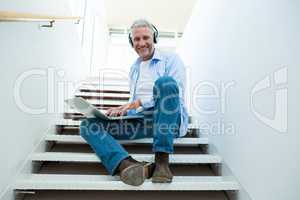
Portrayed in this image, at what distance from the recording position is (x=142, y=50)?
5.35ft

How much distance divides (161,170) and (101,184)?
0.27 m

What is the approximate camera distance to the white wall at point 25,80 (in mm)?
1158

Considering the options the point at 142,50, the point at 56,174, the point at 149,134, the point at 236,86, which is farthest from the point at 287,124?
the point at 56,174

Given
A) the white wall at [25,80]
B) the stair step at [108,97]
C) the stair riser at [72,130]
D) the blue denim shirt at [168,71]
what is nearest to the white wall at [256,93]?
the stair riser at [72,130]

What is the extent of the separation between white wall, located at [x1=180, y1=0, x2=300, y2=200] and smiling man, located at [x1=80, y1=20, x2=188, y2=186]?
254 millimetres

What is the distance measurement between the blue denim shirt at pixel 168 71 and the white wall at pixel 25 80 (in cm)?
52

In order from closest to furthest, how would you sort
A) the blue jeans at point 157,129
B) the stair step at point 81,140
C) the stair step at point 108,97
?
the blue jeans at point 157,129, the stair step at point 81,140, the stair step at point 108,97

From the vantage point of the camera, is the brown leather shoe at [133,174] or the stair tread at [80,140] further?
the stair tread at [80,140]

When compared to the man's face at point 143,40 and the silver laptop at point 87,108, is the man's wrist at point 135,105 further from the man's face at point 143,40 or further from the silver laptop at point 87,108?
the man's face at point 143,40

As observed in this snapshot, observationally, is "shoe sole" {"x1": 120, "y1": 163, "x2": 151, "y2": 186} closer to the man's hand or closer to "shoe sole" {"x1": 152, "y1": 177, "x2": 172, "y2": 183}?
"shoe sole" {"x1": 152, "y1": 177, "x2": 172, "y2": 183}

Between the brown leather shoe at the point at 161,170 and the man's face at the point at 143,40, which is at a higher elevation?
the man's face at the point at 143,40

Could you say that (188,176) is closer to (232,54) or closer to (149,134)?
(149,134)

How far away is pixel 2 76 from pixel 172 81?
0.73 m

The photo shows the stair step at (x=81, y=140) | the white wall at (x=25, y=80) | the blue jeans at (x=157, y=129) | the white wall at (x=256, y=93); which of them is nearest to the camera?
the white wall at (x=256, y=93)
